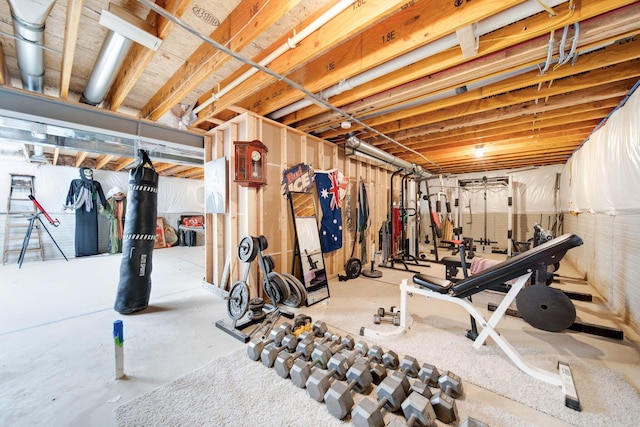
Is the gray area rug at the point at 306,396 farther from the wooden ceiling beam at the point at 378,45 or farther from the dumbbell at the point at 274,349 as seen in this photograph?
the wooden ceiling beam at the point at 378,45

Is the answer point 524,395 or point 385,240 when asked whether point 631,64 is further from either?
point 385,240

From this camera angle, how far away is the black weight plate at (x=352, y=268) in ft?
15.0

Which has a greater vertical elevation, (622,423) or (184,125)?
(184,125)

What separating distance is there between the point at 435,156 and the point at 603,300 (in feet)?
13.6

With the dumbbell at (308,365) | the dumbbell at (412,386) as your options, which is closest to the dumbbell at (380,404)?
the dumbbell at (412,386)

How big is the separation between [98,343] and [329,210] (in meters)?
3.49

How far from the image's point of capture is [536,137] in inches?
186

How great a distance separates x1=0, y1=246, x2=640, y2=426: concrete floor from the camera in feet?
5.44

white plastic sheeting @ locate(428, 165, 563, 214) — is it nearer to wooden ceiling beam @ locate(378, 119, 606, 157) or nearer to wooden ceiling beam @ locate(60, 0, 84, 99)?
wooden ceiling beam @ locate(378, 119, 606, 157)

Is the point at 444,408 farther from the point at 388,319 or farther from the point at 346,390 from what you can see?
the point at 388,319

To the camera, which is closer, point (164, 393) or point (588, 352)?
point (164, 393)

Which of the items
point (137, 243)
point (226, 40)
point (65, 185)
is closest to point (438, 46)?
point (226, 40)

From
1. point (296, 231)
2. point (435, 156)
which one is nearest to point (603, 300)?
point (435, 156)

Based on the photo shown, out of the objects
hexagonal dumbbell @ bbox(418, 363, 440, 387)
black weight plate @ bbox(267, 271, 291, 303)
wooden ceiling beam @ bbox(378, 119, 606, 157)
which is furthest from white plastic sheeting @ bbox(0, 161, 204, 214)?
hexagonal dumbbell @ bbox(418, 363, 440, 387)
